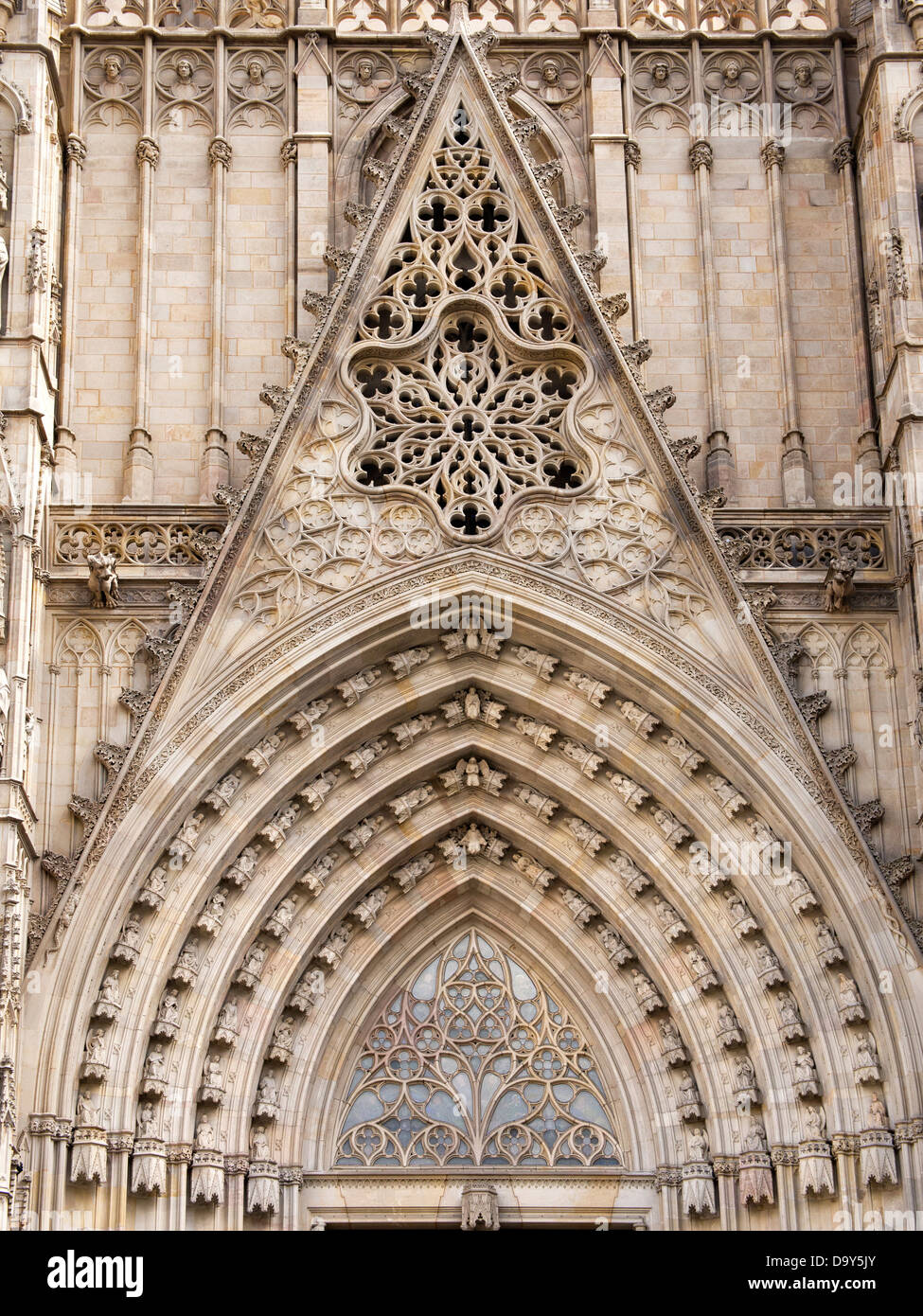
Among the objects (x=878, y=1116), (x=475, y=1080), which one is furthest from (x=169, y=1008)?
(x=878, y=1116)

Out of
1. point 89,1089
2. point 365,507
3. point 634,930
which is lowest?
point 89,1089

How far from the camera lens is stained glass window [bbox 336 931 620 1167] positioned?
18.2m

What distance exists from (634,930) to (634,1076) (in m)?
1.08

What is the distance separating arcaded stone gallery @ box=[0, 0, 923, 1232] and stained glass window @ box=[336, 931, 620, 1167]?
0.03 m

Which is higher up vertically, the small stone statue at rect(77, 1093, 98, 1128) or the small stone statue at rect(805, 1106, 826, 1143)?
the small stone statue at rect(77, 1093, 98, 1128)

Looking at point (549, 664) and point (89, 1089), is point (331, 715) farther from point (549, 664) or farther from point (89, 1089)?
point (89, 1089)

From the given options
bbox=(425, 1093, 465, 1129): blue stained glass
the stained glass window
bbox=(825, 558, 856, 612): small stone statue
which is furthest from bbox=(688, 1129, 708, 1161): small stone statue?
bbox=(825, 558, 856, 612): small stone statue

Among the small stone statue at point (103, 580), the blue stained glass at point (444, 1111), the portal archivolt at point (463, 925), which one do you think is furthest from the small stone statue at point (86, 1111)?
the small stone statue at point (103, 580)

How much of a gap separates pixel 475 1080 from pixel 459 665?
3.09 meters

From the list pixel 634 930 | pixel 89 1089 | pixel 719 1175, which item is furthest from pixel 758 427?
pixel 89 1089

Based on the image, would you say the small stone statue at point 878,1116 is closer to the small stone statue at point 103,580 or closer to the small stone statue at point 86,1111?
the small stone statue at point 86,1111

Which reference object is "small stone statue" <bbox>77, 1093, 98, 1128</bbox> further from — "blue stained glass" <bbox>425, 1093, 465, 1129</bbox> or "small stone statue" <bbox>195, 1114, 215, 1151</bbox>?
"blue stained glass" <bbox>425, 1093, 465, 1129</bbox>

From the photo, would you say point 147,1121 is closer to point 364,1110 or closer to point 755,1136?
point 364,1110
